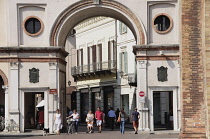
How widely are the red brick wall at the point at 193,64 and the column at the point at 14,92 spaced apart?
2258 centimetres

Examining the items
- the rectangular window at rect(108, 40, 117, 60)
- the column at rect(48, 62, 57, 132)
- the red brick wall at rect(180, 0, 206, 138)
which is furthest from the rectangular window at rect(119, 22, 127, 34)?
the red brick wall at rect(180, 0, 206, 138)

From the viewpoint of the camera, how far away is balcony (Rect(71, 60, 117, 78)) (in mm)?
59188

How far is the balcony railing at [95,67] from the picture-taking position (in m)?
59.1

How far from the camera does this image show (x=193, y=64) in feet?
57.9

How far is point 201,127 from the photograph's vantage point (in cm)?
1780

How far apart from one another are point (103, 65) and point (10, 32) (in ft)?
72.7

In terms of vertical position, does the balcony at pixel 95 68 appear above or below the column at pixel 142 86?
above

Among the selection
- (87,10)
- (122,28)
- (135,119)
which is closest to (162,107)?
(122,28)

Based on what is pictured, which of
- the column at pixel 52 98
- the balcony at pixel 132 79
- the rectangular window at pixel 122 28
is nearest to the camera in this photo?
the column at pixel 52 98

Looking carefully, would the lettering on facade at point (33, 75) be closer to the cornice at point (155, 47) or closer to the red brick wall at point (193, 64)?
the cornice at point (155, 47)

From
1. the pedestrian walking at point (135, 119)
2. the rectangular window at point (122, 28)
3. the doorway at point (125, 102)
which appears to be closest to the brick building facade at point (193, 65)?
the pedestrian walking at point (135, 119)

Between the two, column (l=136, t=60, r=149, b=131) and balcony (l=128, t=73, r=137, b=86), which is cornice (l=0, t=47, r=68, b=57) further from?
balcony (l=128, t=73, r=137, b=86)

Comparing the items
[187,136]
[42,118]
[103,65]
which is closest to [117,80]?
[103,65]

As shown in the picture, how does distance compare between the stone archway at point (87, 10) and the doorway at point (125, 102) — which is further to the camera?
the doorway at point (125, 102)
